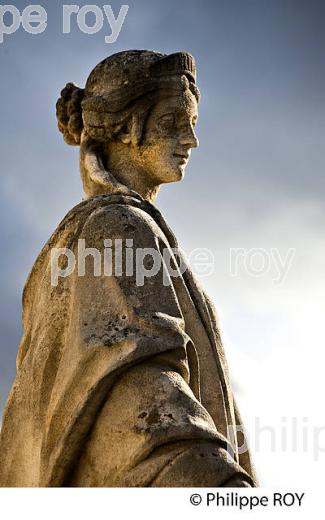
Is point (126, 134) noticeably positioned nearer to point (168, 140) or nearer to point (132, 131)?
point (132, 131)

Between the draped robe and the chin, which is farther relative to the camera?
the chin

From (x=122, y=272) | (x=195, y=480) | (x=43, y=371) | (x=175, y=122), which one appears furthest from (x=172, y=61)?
(x=195, y=480)

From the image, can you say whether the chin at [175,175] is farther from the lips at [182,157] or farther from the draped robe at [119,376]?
the draped robe at [119,376]

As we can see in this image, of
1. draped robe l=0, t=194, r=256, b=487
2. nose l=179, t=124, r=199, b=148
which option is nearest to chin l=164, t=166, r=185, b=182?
nose l=179, t=124, r=199, b=148

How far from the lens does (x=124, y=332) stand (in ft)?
26.1

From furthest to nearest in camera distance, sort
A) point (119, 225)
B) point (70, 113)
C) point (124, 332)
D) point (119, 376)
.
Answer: point (70, 113) → point (119, 225) → point (124, 332) → point (119, 376)

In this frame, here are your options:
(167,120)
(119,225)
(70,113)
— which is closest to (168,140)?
(167,120)

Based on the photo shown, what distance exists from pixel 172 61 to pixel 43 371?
108 inches

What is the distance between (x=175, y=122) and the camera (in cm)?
959

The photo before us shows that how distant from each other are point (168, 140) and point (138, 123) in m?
0.26

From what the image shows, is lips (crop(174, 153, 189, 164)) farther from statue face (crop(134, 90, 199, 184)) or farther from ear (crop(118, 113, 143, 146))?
ear (crop(118, 113, 143, 146))

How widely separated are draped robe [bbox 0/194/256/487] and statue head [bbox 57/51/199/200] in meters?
0.61

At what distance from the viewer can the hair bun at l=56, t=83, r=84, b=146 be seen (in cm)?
991

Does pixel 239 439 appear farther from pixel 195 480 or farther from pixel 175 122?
pixel 175 122
